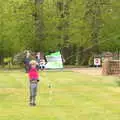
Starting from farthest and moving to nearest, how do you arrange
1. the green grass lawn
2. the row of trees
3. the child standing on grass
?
the row of trees < the child standing on grass < the green grass lawn

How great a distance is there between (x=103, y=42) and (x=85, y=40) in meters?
3.40

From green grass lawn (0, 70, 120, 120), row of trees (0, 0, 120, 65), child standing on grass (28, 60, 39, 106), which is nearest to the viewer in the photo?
green grass lawn (0, 70, 120, 120)

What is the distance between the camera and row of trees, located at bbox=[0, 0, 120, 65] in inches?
2270

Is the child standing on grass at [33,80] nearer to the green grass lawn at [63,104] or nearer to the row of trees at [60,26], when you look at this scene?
the green grass lawn at [63,104]

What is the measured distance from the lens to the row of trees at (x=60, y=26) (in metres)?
57.7

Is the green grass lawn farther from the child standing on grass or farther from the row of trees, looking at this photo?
the row of trees

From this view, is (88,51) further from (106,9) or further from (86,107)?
(86,107)

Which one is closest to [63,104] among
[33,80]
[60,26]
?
[33,80]

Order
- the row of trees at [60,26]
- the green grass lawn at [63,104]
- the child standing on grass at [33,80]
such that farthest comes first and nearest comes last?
the row of trees at [60,26]
the child standing on grass at [33,80]
the green grass lawn at [63,104]

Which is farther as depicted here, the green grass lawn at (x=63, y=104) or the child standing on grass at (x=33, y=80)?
the child standing on grass at (x=33, y=80)

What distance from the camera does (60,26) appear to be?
61156 millimetres

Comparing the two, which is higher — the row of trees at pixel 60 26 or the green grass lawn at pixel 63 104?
the row of trees at pixel 60 26

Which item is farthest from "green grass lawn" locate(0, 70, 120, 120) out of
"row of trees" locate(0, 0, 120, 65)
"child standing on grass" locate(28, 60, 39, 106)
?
"row of trees" locate(0, 0, 120, 65)

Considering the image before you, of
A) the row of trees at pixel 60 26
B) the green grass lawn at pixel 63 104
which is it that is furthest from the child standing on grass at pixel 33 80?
the row of trees at pixel 60 26
